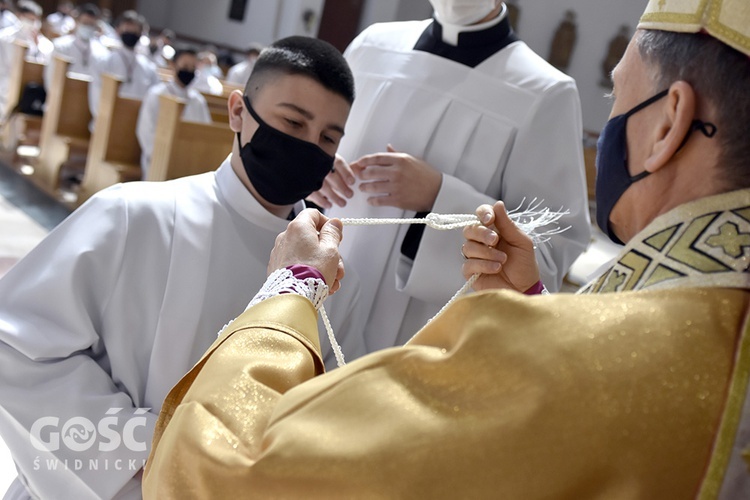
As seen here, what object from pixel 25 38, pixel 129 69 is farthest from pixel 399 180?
pixel 25 38

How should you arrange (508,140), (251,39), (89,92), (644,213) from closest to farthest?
(644,213) → (508,140) → (89,92) → (251,39)

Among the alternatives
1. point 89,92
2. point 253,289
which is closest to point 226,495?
point 253,289

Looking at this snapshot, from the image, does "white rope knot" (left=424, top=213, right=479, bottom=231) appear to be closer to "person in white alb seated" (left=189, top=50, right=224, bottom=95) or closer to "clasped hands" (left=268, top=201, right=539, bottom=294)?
"clasped hands" (left=268, top=201, right=539, bottom=294)

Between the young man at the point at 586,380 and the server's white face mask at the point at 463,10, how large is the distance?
1.44 metres

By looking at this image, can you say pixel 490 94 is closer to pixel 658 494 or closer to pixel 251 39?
pixel 658 494

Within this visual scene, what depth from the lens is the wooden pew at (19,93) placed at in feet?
29.0

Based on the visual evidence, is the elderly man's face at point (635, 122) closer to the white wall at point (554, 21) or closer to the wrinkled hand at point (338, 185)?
the wrinkled hand at point (338, 185)

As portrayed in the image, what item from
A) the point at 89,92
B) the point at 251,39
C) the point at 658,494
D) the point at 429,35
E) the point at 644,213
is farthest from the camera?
the point at 251,39

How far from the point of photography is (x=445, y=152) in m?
2.61

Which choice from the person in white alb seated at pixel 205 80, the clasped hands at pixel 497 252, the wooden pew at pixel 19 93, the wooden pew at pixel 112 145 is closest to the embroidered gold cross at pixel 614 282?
the clasped hands at pixel 497 252

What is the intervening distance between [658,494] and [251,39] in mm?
19182

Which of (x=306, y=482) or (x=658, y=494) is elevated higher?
(x=658, y=494)

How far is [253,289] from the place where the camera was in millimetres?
2174

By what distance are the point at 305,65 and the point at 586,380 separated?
160 cm
